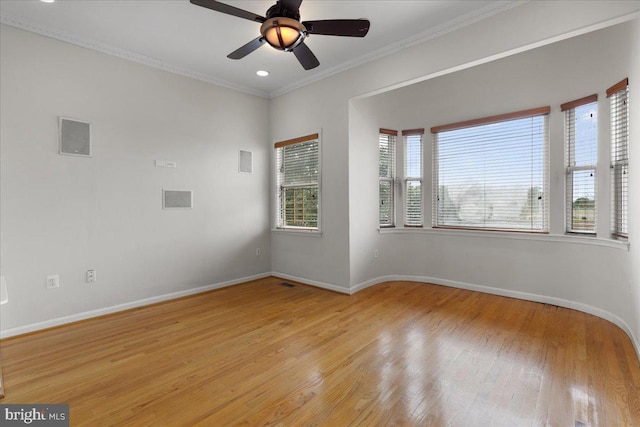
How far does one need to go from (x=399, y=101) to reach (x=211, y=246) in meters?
3.62

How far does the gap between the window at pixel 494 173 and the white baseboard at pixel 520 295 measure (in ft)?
2.69

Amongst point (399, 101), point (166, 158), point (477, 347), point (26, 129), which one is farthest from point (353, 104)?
point (26, 129)

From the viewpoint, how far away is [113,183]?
144 inches

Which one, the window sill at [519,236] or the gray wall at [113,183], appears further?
the window sill at [519,236]

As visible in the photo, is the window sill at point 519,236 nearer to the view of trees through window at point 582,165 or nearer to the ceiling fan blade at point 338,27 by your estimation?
the view of trees through window at point 582,165

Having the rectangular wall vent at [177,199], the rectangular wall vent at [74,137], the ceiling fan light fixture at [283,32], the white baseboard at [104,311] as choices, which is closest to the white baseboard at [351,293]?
the white baseboard at [104,311]

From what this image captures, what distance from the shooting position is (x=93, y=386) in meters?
2.19

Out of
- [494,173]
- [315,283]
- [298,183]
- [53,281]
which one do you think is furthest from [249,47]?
[494,173]

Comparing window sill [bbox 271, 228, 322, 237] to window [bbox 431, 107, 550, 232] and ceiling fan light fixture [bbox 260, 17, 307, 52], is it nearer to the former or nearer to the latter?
window [bbox 431, 107, 550, 232]

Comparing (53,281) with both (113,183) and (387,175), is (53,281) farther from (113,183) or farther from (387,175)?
(387,175)

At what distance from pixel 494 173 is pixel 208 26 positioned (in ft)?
12.9

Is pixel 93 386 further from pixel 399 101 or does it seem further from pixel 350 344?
pixel 399 101

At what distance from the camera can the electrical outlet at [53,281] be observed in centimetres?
325

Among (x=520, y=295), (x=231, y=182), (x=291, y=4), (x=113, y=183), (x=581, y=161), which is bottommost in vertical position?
(x=520, y=295)
